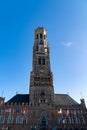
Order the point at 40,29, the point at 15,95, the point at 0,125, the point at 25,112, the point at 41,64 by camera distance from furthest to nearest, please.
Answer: the point at 40,29
the point at 41,64
the point at 15,95
the point at 25,112
the point at 0,125

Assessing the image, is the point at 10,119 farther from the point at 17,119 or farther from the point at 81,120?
the point at 81,120

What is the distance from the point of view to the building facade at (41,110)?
4031cm

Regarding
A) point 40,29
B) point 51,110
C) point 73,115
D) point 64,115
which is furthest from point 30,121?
point 40,29

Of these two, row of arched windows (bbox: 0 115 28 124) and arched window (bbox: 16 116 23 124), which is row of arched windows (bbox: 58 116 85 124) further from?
arched window (bbox: 16 116 23 124)

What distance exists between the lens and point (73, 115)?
43.5m

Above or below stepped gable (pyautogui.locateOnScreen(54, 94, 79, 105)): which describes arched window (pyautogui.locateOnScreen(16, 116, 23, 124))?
below

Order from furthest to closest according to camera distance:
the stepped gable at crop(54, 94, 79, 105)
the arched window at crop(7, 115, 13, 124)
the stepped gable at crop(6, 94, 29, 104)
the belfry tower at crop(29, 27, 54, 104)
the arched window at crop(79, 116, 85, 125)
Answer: the stepped gable at crop(54, 94, 79, 105), the stepped gable at crop(6, 94, 29, 104), the belfry tower at crop(29, 27, 54, 104), the arched window at crop(79, 116, 85, 125), the arched window at crop(7, 115, 13, 124)

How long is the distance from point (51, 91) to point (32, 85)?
704 cm

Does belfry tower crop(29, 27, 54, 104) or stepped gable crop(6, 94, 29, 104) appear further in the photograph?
stepped gable crop(6, 94, 29, 104)

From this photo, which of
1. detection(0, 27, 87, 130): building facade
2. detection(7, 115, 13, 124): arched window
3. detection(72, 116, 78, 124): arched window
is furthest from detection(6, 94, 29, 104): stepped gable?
detection(72, 116, 78, 124): arched window

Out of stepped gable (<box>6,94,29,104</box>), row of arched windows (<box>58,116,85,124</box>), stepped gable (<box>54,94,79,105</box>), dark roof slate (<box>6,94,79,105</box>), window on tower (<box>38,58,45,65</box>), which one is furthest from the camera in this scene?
window on tower (<box>38,58,45,65</box>)

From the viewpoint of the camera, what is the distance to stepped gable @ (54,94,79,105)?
47484 mm

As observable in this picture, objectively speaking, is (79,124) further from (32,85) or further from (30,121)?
(32,85)

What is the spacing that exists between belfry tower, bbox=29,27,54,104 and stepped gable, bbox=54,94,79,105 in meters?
3.97
